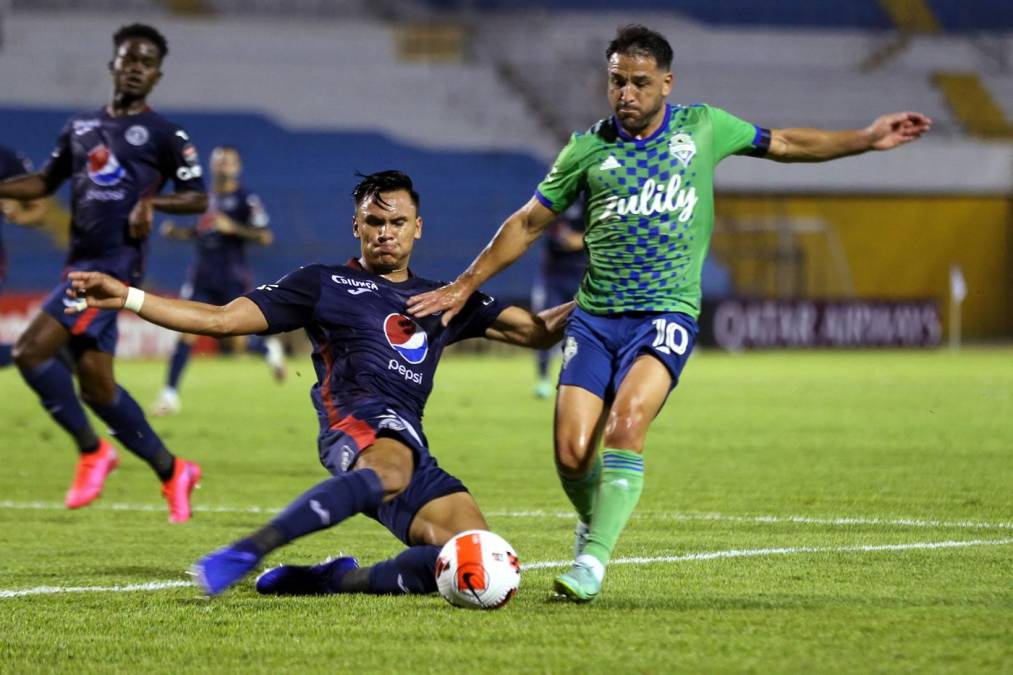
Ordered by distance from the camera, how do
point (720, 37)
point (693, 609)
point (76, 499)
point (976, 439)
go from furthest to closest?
point (720, 37) < point (976, 439) < point (76, 499) < point (693, 609)

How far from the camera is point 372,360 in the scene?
6199 mm

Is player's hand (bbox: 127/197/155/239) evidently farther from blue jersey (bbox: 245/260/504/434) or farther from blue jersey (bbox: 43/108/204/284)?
blue jersey (bbox: 245/260/504/434)

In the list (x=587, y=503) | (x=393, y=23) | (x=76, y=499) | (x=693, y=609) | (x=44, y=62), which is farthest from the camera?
(x=393, y=23)

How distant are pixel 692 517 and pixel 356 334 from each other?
270 centimetres

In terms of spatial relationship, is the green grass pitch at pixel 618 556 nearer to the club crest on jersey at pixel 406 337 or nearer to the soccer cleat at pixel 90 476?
the soccer cleat at pixel 90 476

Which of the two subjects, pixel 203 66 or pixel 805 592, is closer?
pixel 805 592

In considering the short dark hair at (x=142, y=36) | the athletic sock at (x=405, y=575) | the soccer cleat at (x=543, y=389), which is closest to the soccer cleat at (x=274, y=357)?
the soccer cleat at (x=543, y=389)

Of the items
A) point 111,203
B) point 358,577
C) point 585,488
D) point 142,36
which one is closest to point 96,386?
point 111,203

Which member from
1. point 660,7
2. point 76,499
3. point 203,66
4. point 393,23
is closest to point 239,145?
point 203,66

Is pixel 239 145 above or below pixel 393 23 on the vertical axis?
Answer: below

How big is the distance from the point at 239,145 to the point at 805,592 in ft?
96.2

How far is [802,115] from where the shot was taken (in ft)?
123

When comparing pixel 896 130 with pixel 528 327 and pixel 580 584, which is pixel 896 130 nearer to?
pixel 528 327

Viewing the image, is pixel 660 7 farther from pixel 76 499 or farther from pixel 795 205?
pixel 76 499
